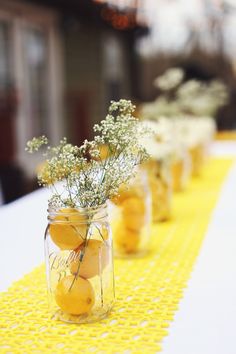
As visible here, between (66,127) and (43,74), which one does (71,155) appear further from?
(66,127)

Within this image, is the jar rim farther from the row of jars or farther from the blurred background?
the blurred background

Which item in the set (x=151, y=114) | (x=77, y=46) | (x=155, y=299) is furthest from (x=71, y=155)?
(x=77, y=46)

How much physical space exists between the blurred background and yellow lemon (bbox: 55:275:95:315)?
15.0ft

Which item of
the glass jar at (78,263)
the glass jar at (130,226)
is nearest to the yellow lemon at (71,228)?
the glass jar at (78,263)

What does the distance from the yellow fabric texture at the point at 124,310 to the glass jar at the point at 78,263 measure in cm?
3

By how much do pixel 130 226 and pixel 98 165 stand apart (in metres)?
0.49

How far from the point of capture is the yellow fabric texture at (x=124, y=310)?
3.11ft

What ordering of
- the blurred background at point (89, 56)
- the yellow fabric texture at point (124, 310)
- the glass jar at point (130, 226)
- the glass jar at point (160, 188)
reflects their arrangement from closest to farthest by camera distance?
1. the yellow fabric texture at point (124, 310)
2. the glass jar at point (130, 226)
3. the glass jar at point (160, 188)
4. the blurred background at point (89, 56)

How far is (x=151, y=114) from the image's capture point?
7.72 ft

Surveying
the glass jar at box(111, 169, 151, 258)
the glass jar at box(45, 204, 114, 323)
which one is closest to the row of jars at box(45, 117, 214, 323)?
the glass jar at box(45, 204, 114, 323)

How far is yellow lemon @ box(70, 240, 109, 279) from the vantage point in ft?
3.42

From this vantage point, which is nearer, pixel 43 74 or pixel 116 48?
pixel 43 74

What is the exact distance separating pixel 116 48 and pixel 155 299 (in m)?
10.0

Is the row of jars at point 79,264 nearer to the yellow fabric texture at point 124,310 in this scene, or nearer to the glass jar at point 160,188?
the yellow fabric texture at point 124,310
